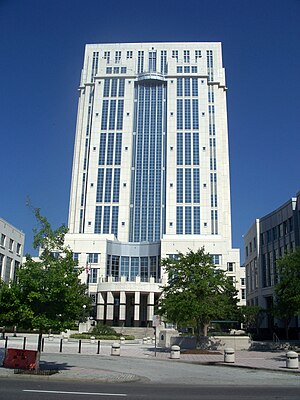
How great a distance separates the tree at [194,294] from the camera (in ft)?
100

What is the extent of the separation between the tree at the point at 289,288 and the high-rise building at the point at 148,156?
46992 millimetres

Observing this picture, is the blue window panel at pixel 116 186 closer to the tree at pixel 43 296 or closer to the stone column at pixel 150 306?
the stone column at pixel 150 306

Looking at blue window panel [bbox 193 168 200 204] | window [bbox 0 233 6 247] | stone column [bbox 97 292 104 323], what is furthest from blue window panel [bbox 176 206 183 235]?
window [bbox 0 233 6 247]

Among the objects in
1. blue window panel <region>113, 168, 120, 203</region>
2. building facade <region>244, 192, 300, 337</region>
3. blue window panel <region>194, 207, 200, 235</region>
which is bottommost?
building facade <region>244, 192, 300, 337</region>

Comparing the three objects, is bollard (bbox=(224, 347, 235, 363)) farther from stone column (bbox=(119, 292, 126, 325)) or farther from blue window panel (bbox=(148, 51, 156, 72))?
blue window panel (bbox=(148, 51, 156, 72))

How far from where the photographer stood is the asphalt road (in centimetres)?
1209

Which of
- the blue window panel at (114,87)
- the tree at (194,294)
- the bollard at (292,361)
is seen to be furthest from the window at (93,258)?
the bollard at (292,361)

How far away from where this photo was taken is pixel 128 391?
13508mm

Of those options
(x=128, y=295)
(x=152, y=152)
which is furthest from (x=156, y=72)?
(x=128, y=295)

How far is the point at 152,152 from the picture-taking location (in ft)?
346

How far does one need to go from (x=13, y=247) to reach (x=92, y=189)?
34.1 meters

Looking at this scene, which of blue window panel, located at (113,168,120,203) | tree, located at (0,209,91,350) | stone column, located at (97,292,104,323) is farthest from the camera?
blue window panel, located at (113,168,120,203)

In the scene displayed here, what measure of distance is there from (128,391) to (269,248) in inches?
1919

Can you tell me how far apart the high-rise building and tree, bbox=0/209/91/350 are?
61828mm
